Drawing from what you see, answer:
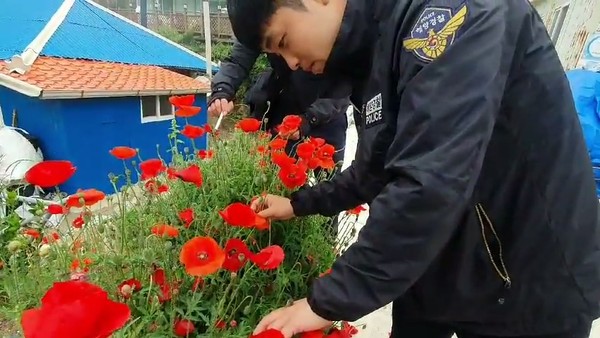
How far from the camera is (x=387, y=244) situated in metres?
0.62

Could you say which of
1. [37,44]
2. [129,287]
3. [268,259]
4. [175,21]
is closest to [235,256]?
[268,259]

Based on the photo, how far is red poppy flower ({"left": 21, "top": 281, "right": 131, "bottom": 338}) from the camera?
387 millimetres

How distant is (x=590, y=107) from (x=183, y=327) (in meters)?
4.54

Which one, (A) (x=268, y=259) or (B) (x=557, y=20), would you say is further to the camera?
(B) (x=557, y=20)

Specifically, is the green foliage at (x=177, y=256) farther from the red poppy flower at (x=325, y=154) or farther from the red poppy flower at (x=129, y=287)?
the red poppy flower at (x=325, y=154)

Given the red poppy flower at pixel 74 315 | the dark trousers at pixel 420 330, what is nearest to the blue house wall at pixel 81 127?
the dark trousers at pixel 420 330

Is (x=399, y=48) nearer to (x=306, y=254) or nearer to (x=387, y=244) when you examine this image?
(x=387, y=244)

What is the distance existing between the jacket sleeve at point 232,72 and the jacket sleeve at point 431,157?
4.01 ft

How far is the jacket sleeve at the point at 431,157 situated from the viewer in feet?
1.89

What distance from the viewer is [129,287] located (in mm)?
696

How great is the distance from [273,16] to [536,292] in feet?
2.13

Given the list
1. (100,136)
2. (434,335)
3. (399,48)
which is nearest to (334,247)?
(434,335)

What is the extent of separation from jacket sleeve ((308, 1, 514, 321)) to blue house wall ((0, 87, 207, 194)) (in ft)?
17.3

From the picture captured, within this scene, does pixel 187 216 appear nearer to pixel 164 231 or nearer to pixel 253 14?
pixel 164 231
